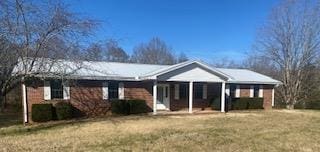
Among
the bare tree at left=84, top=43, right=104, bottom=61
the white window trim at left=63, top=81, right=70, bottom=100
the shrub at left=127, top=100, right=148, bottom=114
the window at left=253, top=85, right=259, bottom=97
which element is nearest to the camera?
the bare tree at left=84, top=43, right=104, bottom=61

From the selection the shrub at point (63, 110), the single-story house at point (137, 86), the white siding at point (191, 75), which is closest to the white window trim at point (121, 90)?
the single-story house at point (137, 86)

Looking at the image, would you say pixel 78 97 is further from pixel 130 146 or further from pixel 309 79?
pixel 309 79

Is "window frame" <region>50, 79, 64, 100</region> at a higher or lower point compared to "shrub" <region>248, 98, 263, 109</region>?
higher

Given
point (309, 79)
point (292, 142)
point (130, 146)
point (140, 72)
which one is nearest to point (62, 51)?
point (130, 146)

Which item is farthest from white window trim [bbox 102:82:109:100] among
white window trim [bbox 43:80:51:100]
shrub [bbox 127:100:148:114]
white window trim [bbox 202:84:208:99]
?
white window trim [bbox 202:84:208:99]

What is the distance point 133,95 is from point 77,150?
11.5 meters

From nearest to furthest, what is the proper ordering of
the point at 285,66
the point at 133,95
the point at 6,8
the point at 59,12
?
the point at 6,8, the point at 59,12, the point at 133,95, the point at 285,66

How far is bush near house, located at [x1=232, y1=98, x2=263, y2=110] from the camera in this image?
79.0 feet

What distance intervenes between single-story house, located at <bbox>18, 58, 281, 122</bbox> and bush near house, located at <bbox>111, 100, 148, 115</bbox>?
578mm

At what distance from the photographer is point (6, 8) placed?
11.7 metres

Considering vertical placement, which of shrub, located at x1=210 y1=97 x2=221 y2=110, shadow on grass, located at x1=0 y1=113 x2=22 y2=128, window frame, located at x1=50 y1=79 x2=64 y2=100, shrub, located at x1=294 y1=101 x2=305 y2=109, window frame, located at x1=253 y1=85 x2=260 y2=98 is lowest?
shrub, located at x1=294 y1=101 x2=305 y2=109

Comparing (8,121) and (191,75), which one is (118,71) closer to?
(191,75)

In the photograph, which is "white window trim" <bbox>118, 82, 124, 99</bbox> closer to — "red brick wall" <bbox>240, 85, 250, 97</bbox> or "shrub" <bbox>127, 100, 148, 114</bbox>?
"shrub" <bbox>127, 100, 148, 114</bbox>

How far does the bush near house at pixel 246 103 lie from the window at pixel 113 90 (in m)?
9.68
